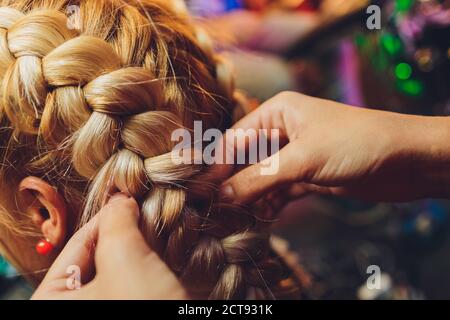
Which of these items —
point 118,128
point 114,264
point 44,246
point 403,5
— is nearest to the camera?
point 114,264

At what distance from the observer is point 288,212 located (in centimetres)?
160

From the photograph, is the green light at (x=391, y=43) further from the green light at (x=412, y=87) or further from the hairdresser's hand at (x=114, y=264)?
the hairdresser's hand at (x=114, y=264)

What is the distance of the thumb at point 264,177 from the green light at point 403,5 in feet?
2.45

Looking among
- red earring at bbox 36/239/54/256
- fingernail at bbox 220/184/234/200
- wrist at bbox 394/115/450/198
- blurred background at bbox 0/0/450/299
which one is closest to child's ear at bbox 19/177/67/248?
red earring at bbox 36/239/54/256

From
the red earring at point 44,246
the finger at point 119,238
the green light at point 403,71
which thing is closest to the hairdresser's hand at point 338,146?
the finger at point 119,238

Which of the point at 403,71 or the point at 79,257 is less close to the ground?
the point at 403,71

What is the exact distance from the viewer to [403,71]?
130cm

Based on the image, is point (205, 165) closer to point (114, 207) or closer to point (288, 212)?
point (114, 207)

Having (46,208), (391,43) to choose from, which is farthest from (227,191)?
(391,43)

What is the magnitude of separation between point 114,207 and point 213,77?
1.11 ft

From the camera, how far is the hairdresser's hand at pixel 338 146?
733 millimetres

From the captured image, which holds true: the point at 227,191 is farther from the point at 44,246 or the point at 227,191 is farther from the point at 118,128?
the point at 44,246

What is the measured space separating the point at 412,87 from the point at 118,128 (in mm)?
1009

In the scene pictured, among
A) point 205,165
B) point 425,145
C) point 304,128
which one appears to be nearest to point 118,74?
point 205,165
